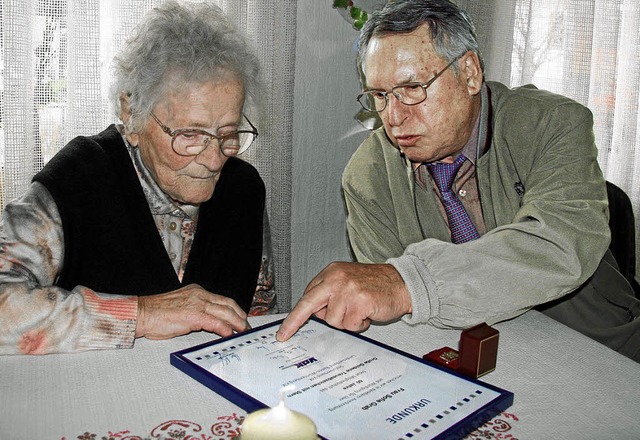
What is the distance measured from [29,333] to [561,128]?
1.33m

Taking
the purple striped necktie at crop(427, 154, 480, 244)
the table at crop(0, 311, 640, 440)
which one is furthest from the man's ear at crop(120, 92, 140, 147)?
the purple striped necktie at crop(427, 154, 480, 244)

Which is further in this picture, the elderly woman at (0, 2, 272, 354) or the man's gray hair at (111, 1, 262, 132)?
the man's gray hair at (111, 1, 262, 132)

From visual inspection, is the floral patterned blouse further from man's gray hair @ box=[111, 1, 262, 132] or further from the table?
man's gray hair @ box=[111, 1, 262, 132]

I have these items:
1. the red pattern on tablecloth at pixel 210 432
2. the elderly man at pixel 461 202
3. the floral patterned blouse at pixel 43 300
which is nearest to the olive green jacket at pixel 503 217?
the elderly man at pixel 461 202

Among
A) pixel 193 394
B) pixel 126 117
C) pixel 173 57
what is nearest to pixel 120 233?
pixel 126 117

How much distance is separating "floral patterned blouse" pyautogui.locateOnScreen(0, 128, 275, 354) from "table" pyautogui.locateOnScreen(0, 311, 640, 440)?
0.03 metres

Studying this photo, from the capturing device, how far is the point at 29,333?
1166mm

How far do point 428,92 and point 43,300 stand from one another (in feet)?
3.28

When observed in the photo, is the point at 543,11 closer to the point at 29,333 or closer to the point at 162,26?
the point at 162,26

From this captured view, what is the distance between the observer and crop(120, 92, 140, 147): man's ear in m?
1.56

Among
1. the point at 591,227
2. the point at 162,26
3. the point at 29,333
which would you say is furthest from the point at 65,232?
the point at 591,227

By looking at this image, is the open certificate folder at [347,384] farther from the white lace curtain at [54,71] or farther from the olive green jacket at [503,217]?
the white lace curtain at [54,71]

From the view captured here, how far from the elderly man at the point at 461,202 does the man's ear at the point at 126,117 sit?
604 millimetres

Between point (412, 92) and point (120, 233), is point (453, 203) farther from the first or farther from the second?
point (120, 233)
